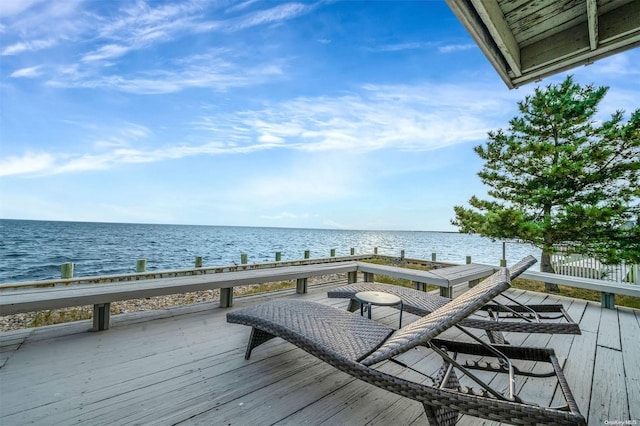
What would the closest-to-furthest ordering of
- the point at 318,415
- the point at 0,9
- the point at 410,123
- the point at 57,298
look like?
the point at 318,415 < the point at 57,298 < the point at 0,9 < the point at 410,123

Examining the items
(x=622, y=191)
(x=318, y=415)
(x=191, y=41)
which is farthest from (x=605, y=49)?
(x=191, y=41)

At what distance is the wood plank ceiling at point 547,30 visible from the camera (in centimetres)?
150

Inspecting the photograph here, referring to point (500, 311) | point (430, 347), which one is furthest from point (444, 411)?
point (500, 311)

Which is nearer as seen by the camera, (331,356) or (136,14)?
(331,356)

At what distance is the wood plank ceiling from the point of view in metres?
1.50

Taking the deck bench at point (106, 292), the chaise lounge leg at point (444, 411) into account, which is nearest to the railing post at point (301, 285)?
the deck bench at point (106, 292)

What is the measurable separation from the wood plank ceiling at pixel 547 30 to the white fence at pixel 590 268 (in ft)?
21.7

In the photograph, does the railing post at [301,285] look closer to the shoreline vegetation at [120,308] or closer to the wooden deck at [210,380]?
the shoreline vegetation at [120,308]

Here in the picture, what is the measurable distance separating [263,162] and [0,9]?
14.1 meters

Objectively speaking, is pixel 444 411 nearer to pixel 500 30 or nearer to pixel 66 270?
pixel 500 30

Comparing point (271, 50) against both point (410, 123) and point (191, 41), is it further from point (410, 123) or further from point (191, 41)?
point (410, 123)

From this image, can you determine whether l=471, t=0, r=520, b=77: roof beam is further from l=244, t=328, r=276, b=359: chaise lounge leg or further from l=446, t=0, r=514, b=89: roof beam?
l=244, t=328, r=276, b=359: chaise lounge leg

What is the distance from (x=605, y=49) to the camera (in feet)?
5.38

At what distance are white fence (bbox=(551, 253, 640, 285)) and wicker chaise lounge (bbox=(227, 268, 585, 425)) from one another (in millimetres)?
6976
